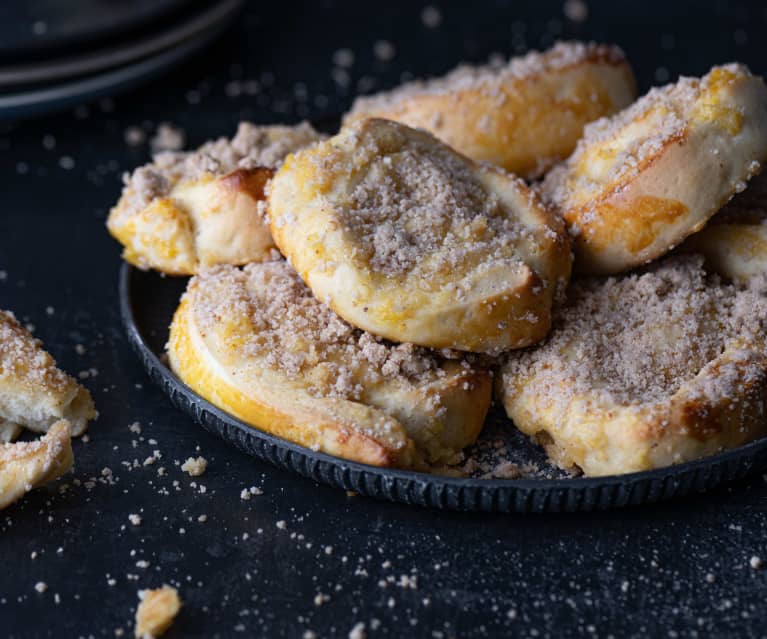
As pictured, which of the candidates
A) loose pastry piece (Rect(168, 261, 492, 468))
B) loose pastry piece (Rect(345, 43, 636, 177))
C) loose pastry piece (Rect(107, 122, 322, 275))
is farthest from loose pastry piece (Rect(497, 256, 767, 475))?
loose pastry piece (Rect(107, 122, 322, 275))

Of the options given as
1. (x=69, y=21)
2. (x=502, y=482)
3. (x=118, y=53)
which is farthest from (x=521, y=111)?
(x=69, y=21)

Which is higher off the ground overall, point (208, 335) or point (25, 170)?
point (208, 335)

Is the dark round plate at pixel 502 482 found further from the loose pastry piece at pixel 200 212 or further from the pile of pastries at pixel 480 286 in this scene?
the loose pastry piece at pixel 200 212

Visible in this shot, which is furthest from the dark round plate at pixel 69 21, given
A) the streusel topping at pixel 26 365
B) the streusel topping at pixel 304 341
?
the streusel topping at pixel 304 341

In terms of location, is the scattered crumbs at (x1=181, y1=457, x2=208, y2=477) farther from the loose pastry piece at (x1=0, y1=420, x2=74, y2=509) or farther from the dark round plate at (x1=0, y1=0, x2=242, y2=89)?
the dark round plate at (x1=0, y1=0, x2=242, y2=89)

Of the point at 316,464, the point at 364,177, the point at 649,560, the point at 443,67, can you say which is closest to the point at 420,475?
the point at 316,464

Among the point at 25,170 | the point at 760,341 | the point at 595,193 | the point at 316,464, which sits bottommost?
the point at 25,170

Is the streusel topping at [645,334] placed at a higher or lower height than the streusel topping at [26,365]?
higher

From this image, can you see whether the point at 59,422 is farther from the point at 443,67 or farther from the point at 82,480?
the point at 443,67
